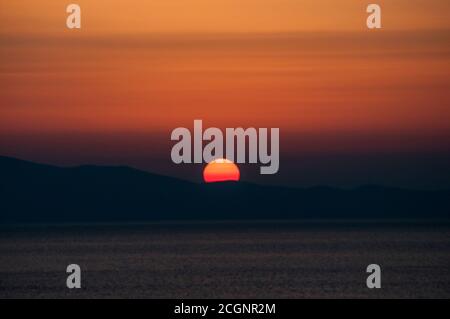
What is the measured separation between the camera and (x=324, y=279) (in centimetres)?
8962

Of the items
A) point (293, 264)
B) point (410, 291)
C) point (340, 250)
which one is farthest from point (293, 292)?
point (340, 250)

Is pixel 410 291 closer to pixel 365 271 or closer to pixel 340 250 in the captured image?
pixel 365 271

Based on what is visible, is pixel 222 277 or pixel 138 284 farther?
pixel 222 277

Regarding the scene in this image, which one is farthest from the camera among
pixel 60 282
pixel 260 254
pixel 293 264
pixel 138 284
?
pixel 260 254

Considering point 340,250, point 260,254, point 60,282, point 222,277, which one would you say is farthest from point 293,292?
point 340,250

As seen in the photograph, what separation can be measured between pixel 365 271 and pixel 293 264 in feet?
35.2

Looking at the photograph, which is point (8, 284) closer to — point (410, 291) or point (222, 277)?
point (222, 277)

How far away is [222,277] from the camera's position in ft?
308

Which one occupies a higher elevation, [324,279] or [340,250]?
[340,250]

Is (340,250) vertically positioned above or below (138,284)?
above
